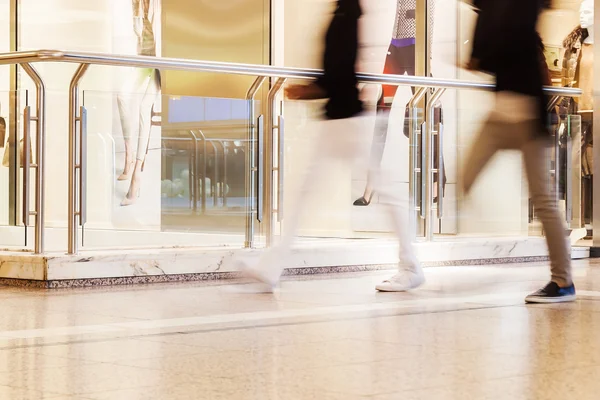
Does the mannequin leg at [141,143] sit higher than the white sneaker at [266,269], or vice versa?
the mannequin leg at [141,143]

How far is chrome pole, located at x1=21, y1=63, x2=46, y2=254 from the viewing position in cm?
582

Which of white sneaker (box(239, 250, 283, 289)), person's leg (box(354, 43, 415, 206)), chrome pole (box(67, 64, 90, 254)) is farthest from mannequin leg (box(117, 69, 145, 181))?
person's leg (box(354, 43, 415, 206))

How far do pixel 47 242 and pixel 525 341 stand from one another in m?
3.16

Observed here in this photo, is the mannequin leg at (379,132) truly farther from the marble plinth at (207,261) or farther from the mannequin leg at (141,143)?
the mannequin leg at (141,143)

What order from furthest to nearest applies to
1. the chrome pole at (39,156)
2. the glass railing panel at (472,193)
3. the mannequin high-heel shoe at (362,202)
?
the glass railing panel at (472,193) < the mannequin high-heel shoe at (362,202) < the chrome pole at (39,156)

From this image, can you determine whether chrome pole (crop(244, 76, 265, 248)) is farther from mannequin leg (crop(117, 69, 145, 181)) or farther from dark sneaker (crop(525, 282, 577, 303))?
dark sneaker (crop(525, 282, 577, 303))

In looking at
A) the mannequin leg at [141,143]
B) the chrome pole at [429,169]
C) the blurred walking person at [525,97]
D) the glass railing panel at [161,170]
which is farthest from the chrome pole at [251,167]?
the blurred walking person at [525,97]

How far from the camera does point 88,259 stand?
18.9 feet

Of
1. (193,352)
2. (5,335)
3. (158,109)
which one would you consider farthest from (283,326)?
(158,109)

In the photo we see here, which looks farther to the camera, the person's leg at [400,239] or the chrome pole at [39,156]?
the chrome pole at [39,156]

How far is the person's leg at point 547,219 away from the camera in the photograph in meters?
4.80

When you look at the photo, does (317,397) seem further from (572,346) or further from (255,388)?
(572,346)

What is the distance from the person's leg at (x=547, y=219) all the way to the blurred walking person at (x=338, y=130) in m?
0.72

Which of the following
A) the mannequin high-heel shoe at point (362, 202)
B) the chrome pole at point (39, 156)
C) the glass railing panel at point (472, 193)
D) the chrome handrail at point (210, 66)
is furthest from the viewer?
the glass railing panel at point (472, 193)
